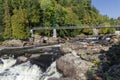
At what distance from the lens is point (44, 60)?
3466 cm

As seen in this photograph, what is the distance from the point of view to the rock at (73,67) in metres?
25.7

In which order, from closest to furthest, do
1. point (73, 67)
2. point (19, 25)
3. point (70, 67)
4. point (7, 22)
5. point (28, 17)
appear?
A: point (73, 67), point (70, 67), point (19, 25), point (28, 17), point (7, 22)

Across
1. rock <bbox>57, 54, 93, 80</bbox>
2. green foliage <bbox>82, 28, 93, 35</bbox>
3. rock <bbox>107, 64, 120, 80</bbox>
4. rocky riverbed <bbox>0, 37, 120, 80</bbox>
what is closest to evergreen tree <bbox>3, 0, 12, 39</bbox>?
green foliage <bbox>82, 28, 93, 35</bbox>

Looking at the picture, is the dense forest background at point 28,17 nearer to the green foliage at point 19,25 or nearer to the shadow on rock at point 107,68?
the green foliage at point 19,25

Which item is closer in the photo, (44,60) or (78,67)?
(78,67)

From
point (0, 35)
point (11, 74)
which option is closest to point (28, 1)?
point (0, 35)

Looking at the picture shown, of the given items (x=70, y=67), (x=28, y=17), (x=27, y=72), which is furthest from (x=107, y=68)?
(x=28, y=17)

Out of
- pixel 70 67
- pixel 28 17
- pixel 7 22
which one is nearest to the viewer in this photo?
pixel 70 67

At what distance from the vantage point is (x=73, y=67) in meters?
26.5

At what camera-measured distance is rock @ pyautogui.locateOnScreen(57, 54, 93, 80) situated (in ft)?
84.4

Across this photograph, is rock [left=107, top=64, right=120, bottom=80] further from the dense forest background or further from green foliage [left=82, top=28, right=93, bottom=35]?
green foliage [left=82, top=28, right=93, bottom=35]

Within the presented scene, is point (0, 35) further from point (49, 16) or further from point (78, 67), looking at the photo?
point (78, 67)

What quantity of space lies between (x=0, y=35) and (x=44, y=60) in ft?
175

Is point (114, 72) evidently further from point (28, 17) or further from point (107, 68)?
point (28, 17)
